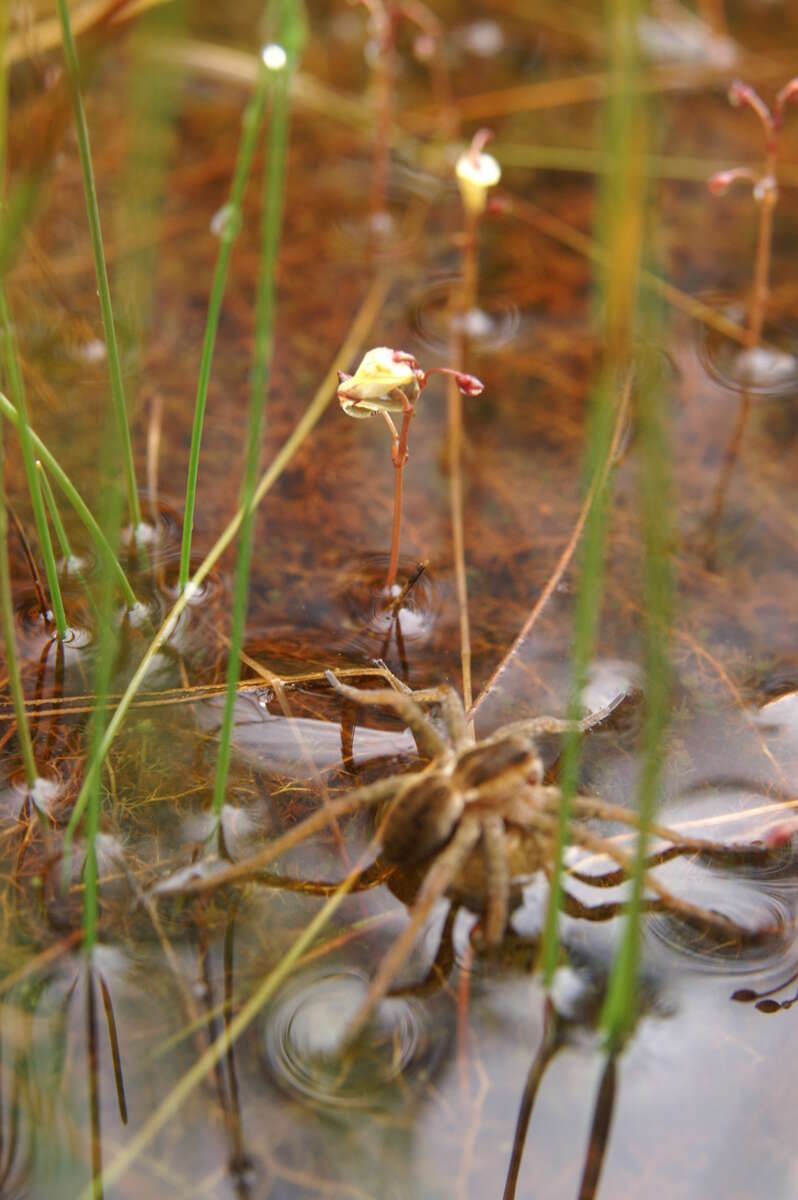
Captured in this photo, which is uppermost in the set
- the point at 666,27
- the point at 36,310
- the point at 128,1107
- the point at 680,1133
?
the point at 666,27

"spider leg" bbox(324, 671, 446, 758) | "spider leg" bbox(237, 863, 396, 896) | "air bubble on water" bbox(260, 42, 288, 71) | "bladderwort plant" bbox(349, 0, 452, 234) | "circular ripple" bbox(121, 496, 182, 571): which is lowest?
"spider leg" bbox(237, 863, 396, 896)

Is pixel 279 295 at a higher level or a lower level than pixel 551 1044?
higher

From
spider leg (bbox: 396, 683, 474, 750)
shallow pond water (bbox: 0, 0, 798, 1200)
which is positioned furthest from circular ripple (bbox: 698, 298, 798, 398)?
spider leg (bbox: 396, 683, 474, 750)

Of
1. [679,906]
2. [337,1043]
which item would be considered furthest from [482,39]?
[337,1043]

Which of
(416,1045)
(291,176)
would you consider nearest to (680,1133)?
(416,1045)

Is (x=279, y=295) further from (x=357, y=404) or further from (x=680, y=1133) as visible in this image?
(x=680, y=1133)

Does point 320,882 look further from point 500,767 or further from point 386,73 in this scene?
point 386,73

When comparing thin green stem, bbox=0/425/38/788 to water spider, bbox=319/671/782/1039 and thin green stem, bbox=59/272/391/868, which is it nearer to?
thin green stem, bbox=59/272/391/868
